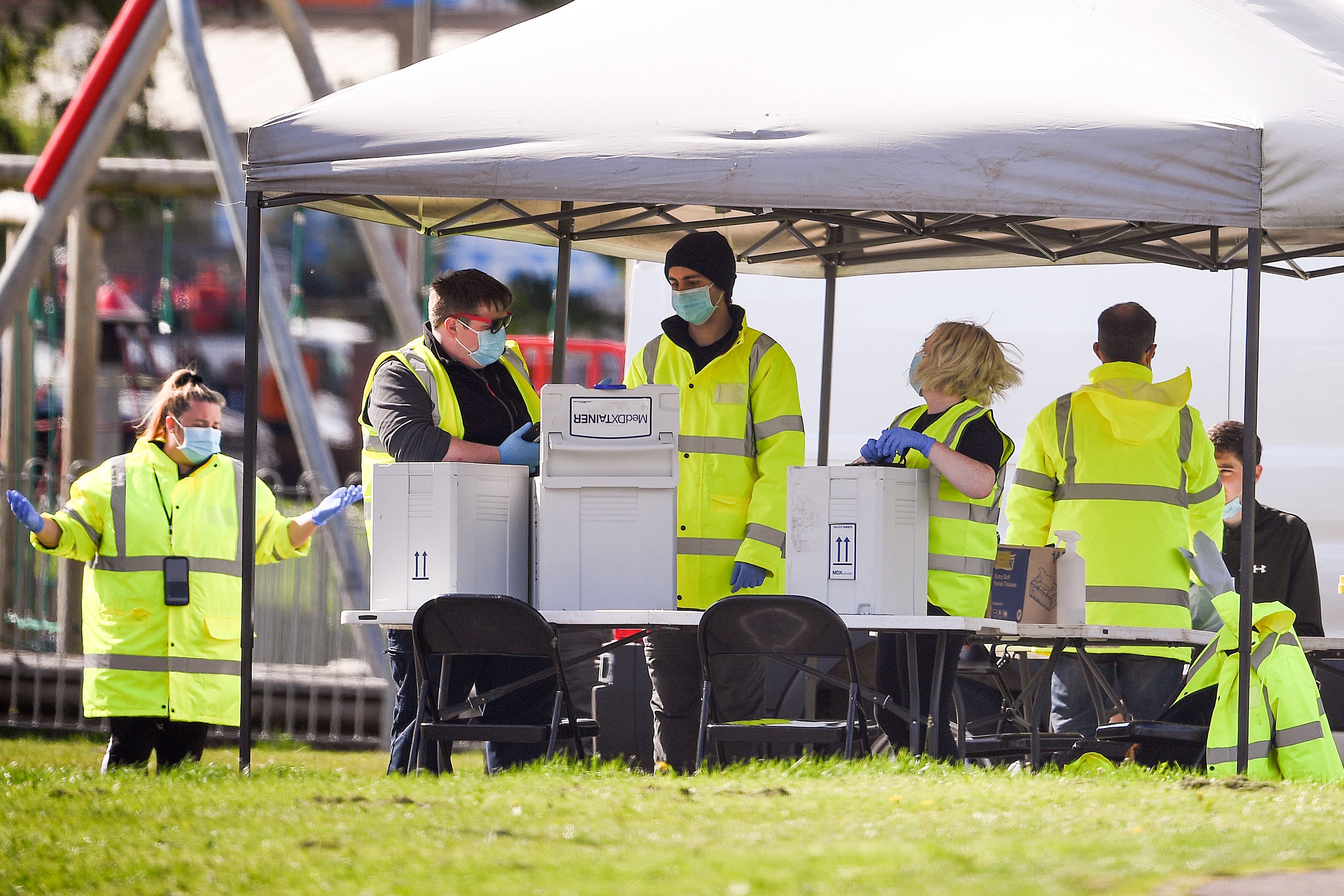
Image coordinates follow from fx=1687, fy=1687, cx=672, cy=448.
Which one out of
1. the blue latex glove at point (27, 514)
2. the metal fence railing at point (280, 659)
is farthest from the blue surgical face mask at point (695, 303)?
the metal fence railing at point (280, 659)

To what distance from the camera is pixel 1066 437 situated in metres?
6.08

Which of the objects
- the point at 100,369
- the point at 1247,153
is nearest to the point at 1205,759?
the point at 1247,153

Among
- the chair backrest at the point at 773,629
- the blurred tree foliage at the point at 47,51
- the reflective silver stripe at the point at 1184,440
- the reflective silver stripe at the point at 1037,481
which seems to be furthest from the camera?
the blurred tree foliage at the point at 47,51

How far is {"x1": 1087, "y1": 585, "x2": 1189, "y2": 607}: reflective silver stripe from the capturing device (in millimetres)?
5887

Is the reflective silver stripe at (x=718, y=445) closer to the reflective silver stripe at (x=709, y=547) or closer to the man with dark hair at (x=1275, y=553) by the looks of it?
the reflective silver stripe at (x=709, y=547)

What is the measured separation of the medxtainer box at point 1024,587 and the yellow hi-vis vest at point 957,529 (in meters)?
0.22

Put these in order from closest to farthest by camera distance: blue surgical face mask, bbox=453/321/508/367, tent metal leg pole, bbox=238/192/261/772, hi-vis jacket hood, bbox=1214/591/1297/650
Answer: hi-vis jacket hood, bbox=1214/591/1297/650 < tent metal leg pole, bbox=238/192/261/772 < blue surgical face mask, bbox=453/321/508/367

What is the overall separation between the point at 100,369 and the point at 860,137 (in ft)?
51.6

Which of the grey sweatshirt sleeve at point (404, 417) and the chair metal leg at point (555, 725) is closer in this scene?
the chair metal leg at point (555, 725)

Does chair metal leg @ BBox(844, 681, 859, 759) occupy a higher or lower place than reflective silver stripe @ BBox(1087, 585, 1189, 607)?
lower

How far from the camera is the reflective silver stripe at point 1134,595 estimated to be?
19.3 feet

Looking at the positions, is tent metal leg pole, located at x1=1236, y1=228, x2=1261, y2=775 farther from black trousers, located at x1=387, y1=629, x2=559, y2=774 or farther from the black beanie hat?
black trousers, located at x1=387, y1=629, x2=559, y2=774

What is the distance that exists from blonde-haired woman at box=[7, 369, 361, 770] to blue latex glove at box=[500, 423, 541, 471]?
900mm

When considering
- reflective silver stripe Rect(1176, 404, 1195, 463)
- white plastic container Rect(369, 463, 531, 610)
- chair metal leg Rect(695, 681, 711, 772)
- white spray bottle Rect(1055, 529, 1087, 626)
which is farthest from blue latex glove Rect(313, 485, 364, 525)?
reflective silver stripe Rect(1176, 404, 1195, 463)
